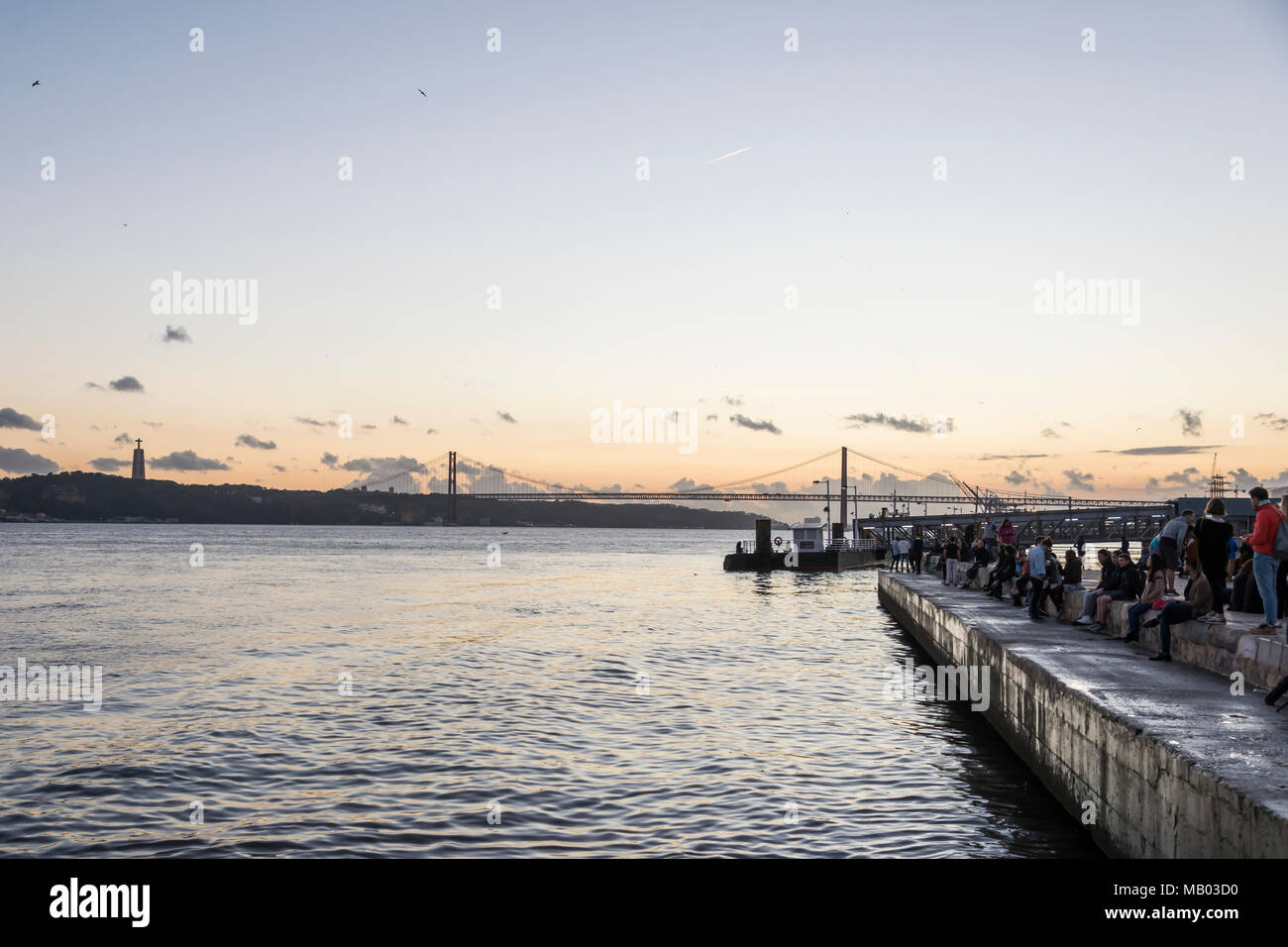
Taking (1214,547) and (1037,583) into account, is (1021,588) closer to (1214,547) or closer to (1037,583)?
(1037,583)

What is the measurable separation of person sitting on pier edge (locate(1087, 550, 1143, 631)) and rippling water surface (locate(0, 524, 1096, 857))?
8.26 ft

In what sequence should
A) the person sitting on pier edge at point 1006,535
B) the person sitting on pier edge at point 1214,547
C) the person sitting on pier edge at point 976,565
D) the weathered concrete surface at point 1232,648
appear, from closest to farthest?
the weathered concrete surface at point 1232,648, the person sitting on pier edge at point 1214,547, the person sitting on pier edge at point 1006,535, the person sitting on pier edge at point 976,565

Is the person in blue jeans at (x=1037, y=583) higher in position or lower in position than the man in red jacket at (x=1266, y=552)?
lower

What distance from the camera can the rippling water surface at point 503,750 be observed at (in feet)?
30.1

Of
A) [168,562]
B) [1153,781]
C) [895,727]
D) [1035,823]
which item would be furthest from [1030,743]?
[168,562]

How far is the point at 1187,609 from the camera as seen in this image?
458 inches

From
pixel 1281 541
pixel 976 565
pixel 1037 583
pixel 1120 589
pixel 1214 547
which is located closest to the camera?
pixel 1281 541

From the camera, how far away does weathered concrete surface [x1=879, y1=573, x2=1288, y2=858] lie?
5.97 metres

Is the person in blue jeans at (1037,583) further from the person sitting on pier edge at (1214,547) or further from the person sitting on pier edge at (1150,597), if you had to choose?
the person sitting on pier edge at (1214,547)

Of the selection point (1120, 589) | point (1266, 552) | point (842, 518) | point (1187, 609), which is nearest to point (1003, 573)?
point (1120, 589)

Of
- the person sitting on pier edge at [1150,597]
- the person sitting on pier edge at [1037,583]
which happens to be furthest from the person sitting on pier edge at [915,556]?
the person sitting on pier edge at [1150,597]

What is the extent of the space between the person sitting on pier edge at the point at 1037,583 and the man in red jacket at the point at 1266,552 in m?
7.09

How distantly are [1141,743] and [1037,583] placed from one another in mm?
10764
